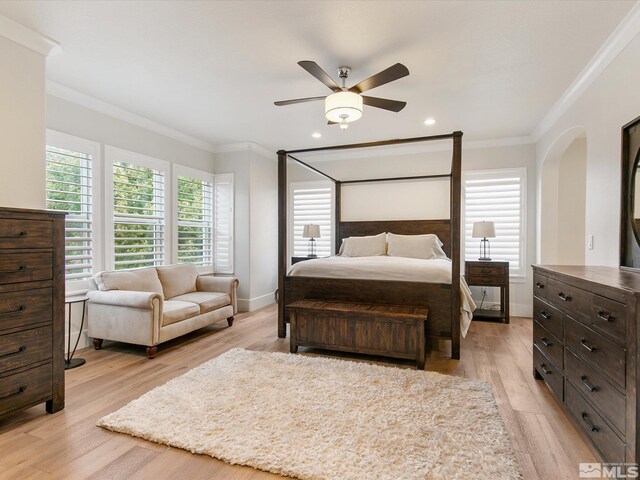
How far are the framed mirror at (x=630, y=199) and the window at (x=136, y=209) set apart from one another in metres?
4.85

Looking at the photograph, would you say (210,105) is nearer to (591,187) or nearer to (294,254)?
(294,254)

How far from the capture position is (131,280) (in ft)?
12.4

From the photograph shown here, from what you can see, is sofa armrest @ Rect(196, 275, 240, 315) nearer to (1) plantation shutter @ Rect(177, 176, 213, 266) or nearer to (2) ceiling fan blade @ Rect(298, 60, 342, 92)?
(1) plantation shutter @ Rect(177, 176, 213, 266)

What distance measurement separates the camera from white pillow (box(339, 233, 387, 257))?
5.11m

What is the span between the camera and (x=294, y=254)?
6.41 m

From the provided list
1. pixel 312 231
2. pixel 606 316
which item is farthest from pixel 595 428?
pixel 312 231

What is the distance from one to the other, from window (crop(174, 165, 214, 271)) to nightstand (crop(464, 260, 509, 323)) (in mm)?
4023

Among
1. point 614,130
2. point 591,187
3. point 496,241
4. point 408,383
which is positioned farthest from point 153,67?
point 496,241

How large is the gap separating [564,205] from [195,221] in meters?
5.33

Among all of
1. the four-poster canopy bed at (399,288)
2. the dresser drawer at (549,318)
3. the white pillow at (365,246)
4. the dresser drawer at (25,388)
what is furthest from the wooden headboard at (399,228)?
the dresser drawer at (25,388)

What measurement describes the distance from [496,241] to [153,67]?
4961 millimetres

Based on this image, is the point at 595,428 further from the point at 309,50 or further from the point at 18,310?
the point at 18,310

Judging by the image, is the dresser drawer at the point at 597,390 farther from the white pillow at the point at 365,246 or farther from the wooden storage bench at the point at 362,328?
the white pillow at the point at 365,246

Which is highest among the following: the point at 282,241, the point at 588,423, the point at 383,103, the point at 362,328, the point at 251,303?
the point at 383,103
